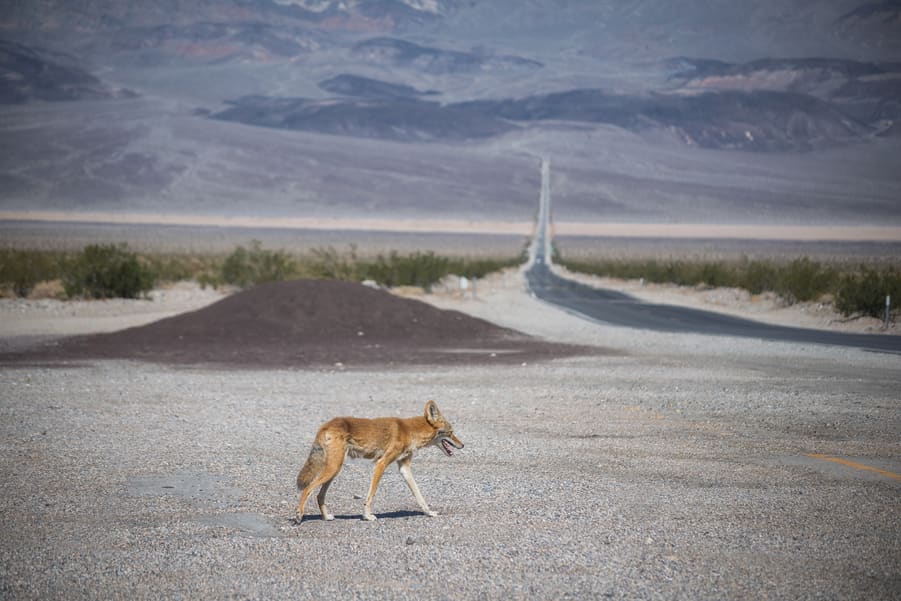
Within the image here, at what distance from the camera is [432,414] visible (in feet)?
27.7

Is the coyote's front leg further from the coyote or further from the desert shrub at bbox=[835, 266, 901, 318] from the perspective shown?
the desert shrub at bbox=[835, 266, 901, 318]

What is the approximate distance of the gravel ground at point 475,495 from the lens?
6.94 meters

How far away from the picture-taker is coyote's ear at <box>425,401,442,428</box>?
8.36m

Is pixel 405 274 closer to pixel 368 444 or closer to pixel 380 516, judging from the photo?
pixel 380 516

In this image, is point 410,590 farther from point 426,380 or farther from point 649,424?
point 426,380

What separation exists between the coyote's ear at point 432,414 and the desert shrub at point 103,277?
31.6m

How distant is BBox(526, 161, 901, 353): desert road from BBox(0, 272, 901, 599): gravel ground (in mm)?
9897

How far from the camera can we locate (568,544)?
25.2 feet

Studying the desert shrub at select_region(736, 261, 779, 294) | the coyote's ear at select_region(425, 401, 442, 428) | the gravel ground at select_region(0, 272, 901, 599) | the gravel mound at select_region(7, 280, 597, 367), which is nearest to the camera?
the gravel ground at select_region(0, 272, 901, 599)

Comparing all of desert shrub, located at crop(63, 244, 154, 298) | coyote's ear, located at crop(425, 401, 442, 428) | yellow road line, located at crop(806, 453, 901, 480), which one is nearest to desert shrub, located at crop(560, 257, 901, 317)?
yellow road line, located at crop(806, 453, 901, 480)

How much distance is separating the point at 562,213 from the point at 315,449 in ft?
575

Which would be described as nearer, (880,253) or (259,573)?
(259,573)

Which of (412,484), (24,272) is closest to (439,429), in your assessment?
(412,484)

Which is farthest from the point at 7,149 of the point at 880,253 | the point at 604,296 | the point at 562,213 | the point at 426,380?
the point at 426,380
